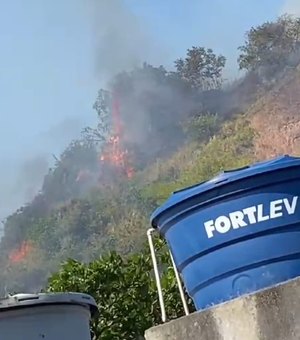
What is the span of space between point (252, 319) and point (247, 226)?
1.01 ft

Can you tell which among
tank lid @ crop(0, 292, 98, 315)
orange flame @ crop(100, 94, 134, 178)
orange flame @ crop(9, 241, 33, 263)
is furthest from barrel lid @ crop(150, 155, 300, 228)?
orange flame @ crop(100, 94, 134, 178)

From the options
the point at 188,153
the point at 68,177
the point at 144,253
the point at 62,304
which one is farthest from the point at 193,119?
the point at 62,304

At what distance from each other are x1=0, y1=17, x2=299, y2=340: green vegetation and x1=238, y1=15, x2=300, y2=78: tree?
8 cm

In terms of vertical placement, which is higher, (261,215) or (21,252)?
(21,252)

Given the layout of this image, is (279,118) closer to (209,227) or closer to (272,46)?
(272,46)

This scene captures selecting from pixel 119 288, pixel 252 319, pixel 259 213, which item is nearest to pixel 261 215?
pixel 259 213

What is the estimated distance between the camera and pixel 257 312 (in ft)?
9.51

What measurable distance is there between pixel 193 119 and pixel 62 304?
74494mm

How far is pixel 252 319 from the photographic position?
2.91 metres

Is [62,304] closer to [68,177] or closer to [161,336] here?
[161,336]

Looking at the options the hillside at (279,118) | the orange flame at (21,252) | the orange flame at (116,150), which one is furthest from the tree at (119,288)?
the orange flame at (116,150)

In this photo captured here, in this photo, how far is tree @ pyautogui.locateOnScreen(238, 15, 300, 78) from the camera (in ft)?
221

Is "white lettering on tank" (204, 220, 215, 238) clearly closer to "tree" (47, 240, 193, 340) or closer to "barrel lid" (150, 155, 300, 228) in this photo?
"barrel lid" (150, 155, 300, 228)

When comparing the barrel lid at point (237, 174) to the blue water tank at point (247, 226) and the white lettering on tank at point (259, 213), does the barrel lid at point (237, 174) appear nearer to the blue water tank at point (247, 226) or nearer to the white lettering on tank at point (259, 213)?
the blue water tank at point (247, 226)
